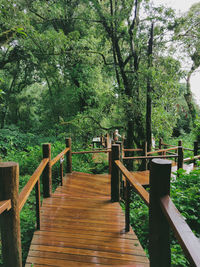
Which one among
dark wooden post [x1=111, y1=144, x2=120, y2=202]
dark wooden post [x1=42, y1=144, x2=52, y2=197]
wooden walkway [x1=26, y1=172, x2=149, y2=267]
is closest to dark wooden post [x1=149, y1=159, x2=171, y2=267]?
wooden walkway [x1=26, y1=172, x2=149, y2=267]

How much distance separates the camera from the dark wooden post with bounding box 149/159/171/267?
1188mm

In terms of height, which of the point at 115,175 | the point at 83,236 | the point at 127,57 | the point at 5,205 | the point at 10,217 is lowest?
the point at 83,236

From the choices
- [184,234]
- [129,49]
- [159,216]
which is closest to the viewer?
[184,234]

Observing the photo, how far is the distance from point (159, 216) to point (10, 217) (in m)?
1.17

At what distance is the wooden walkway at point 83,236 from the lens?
2.16 metres

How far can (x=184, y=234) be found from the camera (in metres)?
0.92

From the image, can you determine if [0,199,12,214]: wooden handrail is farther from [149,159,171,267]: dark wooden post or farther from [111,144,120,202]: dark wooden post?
[111,144,120,202]: dark wooden post

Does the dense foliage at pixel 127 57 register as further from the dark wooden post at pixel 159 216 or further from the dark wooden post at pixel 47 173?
the dark wooden post at pixel 159 216

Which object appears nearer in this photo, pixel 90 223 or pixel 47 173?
pixel 90 223

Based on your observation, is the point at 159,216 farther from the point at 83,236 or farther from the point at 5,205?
the point at 83,236

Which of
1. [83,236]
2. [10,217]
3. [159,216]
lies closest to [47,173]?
[83,236]

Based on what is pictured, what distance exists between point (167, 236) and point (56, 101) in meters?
13.0

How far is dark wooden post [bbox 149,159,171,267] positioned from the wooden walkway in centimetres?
100

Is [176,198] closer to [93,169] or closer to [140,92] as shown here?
[140,92]
